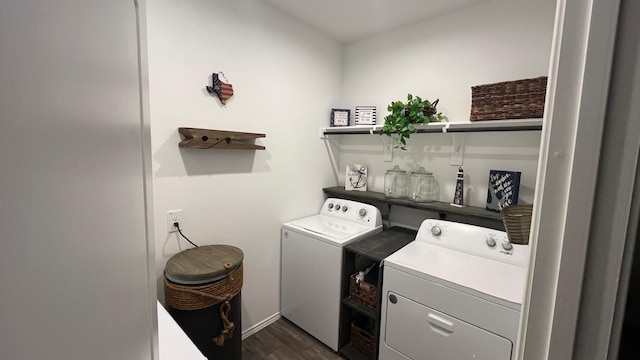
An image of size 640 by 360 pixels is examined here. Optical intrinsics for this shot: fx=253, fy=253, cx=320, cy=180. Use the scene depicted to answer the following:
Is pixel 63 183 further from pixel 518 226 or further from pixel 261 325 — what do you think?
pixel 261 325

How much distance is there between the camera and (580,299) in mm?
323

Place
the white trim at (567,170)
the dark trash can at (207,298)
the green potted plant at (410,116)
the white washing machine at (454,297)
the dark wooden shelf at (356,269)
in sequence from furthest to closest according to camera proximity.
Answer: the green potted plant at (410,116) < the dark wooden shelf at (356,269) < the dark trash can at (207,298) < the white washing machine at (454,297) < the white trim at (567,170)

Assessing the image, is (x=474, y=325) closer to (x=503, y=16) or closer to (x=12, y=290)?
(x=12, y=290)

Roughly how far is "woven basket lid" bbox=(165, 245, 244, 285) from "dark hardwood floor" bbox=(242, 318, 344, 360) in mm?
843

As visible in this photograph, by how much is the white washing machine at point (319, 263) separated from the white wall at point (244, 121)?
14 cm

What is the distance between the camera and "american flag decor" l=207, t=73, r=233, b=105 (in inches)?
64.6

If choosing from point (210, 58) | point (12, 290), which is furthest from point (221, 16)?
point (12, 290)

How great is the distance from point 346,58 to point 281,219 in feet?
5.67

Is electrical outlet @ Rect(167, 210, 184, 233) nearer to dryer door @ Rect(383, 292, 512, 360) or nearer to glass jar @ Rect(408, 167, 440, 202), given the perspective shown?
dryer door @ Rect(383, 292, 512, 360)

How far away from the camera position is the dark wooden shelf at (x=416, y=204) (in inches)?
64.8

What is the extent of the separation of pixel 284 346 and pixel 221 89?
1.91 metres

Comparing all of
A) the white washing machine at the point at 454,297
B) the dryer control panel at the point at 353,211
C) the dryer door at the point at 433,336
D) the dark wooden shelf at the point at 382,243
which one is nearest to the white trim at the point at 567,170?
the white washing machine at the point at 454,297

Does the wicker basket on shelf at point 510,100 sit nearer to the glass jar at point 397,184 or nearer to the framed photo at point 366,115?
the glass jar at point 397,184

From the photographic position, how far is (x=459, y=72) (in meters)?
1.89
